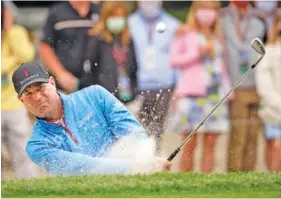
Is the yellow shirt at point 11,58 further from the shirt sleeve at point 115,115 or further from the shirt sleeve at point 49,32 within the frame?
the shirt sleeve at point 115,115

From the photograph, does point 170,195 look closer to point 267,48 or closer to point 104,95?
point 104,95

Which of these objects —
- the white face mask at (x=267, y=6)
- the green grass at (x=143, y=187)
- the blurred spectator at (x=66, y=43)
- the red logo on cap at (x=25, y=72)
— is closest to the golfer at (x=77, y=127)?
the red logo on cap at (x=25, y=72)

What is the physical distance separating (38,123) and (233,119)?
3561mm

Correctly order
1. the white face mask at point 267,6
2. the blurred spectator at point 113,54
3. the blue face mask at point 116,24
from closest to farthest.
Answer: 1. the blurred spectator at point 113,54
2. the blue face mask at point 116,24
3. the white face mask at point 267,6

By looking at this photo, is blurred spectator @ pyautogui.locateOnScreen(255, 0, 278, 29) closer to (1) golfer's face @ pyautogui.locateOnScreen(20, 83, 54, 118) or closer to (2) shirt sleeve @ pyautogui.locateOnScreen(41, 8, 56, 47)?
(2) shirt sleeve @ pyautogui.locateOnScreen(41, 8, 56, 47)

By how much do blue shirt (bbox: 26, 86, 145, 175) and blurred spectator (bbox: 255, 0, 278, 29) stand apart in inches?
145

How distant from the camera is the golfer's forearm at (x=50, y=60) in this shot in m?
10.7

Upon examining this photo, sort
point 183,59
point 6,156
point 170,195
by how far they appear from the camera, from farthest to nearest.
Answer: point 183,59
point 6,156
point 170,195

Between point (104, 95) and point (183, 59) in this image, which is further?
point (183, 59)

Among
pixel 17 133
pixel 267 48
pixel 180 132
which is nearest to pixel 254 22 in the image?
pixel 267 48

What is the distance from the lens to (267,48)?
1148 centimetres

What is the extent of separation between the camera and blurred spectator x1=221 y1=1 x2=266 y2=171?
11625 millimetres

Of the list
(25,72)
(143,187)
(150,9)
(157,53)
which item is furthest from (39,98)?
(150,9)

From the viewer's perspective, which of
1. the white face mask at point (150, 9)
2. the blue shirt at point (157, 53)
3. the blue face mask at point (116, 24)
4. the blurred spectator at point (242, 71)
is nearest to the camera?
the blue face mask at point (116, 24)
